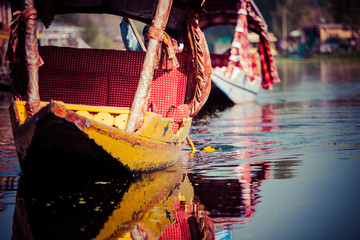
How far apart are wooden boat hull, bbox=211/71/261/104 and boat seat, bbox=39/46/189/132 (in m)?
8.95

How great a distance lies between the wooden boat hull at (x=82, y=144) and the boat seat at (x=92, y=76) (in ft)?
5.10

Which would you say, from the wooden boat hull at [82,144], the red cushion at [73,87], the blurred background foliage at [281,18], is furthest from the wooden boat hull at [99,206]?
the blurred background foliage at [281,18]

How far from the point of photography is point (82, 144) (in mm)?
7273

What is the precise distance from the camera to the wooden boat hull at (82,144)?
22.7 ft

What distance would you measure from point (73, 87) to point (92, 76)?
29cm

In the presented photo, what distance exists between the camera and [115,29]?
118 meters

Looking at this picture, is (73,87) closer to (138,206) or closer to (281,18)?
(138,206)

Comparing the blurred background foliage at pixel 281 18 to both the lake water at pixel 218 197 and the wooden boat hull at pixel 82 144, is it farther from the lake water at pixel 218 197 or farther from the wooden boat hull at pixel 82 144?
the wooden boat hull at pixel 82 144

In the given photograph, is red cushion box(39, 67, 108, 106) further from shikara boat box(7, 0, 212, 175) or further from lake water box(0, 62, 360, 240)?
lake water box(0, 62, 360, 240)

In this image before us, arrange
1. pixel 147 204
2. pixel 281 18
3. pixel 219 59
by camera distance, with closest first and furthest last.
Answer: pixel 147 204 < pixel 219 59 < pixel 281 18

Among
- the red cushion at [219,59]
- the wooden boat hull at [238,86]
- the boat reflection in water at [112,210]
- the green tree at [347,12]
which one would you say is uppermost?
the green tree at [347,12]

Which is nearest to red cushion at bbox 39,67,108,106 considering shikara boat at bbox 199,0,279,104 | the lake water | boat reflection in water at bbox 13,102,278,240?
the lake water

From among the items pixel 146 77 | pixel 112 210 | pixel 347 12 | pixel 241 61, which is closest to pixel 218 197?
pixel 112 210

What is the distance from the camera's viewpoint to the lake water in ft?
18.9
